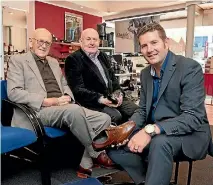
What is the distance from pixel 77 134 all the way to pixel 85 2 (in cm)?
619

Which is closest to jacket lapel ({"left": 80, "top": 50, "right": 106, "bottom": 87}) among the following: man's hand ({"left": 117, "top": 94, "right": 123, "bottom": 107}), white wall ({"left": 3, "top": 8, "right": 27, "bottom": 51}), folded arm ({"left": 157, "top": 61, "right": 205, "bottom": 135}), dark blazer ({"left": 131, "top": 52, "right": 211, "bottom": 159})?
man's hand ({"left": 117, "top": 94, "right": 123, "bottom": 107})

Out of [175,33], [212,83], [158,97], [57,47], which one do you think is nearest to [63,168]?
[158,97]

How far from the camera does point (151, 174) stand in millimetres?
1340

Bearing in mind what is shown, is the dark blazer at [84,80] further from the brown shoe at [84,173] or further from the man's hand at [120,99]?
the brown shoe at [84,173]

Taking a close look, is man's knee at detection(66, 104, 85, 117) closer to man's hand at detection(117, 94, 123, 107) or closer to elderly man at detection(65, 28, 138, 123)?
elderly man at detection(65, 28, 138, 123)

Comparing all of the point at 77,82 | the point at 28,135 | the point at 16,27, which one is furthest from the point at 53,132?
the point at 16,27

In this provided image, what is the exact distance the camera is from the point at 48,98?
226 centimetres

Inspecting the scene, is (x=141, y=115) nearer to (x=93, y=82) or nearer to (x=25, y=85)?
(x=93, y=82)

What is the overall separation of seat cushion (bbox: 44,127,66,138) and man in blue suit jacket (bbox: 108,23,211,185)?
554 millimetres

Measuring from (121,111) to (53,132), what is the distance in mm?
844

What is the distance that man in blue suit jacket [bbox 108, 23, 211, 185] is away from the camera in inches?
54.1

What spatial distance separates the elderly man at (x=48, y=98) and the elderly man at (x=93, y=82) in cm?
11

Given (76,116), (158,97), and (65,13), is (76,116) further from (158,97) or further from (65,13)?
(65,13)

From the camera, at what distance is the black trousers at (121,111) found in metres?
2.51
